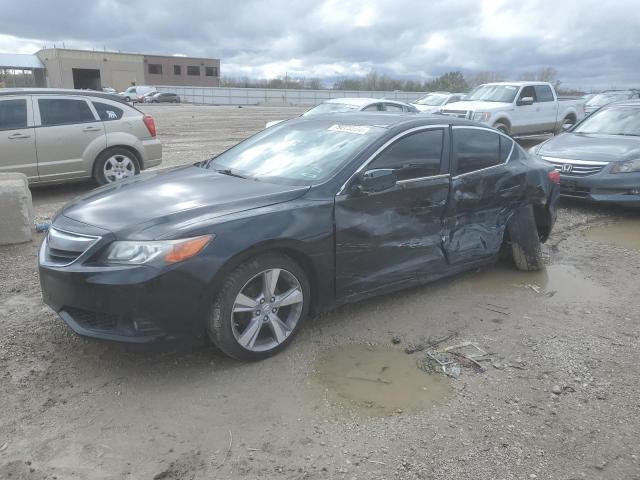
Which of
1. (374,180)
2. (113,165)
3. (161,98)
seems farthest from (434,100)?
(161,98)

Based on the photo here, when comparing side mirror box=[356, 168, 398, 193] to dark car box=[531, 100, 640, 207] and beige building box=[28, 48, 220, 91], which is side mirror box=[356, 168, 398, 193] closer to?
dark car box=[531, 100, 640, 207]

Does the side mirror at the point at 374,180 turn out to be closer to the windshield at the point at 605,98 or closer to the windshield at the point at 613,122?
the windshield at the point at 613,122

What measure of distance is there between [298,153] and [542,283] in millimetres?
2783

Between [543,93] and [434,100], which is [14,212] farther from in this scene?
[434,100]

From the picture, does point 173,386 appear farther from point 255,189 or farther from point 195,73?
point 195,73

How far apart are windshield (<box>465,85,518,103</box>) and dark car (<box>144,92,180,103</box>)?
42952 mm

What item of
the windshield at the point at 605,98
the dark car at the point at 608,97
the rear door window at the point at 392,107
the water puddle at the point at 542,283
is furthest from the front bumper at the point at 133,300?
the windshield at the point at 605,98

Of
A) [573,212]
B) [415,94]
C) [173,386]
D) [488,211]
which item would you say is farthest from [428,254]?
[415,94]

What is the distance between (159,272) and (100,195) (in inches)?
48.0

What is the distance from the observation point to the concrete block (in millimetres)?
5836

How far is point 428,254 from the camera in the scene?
4609 millimetres

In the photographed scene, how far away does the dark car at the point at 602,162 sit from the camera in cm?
806

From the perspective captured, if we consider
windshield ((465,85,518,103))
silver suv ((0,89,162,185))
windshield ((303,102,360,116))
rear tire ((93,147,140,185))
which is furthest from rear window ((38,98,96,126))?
windshield ((465,85,518,103))

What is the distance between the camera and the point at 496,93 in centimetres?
1566
